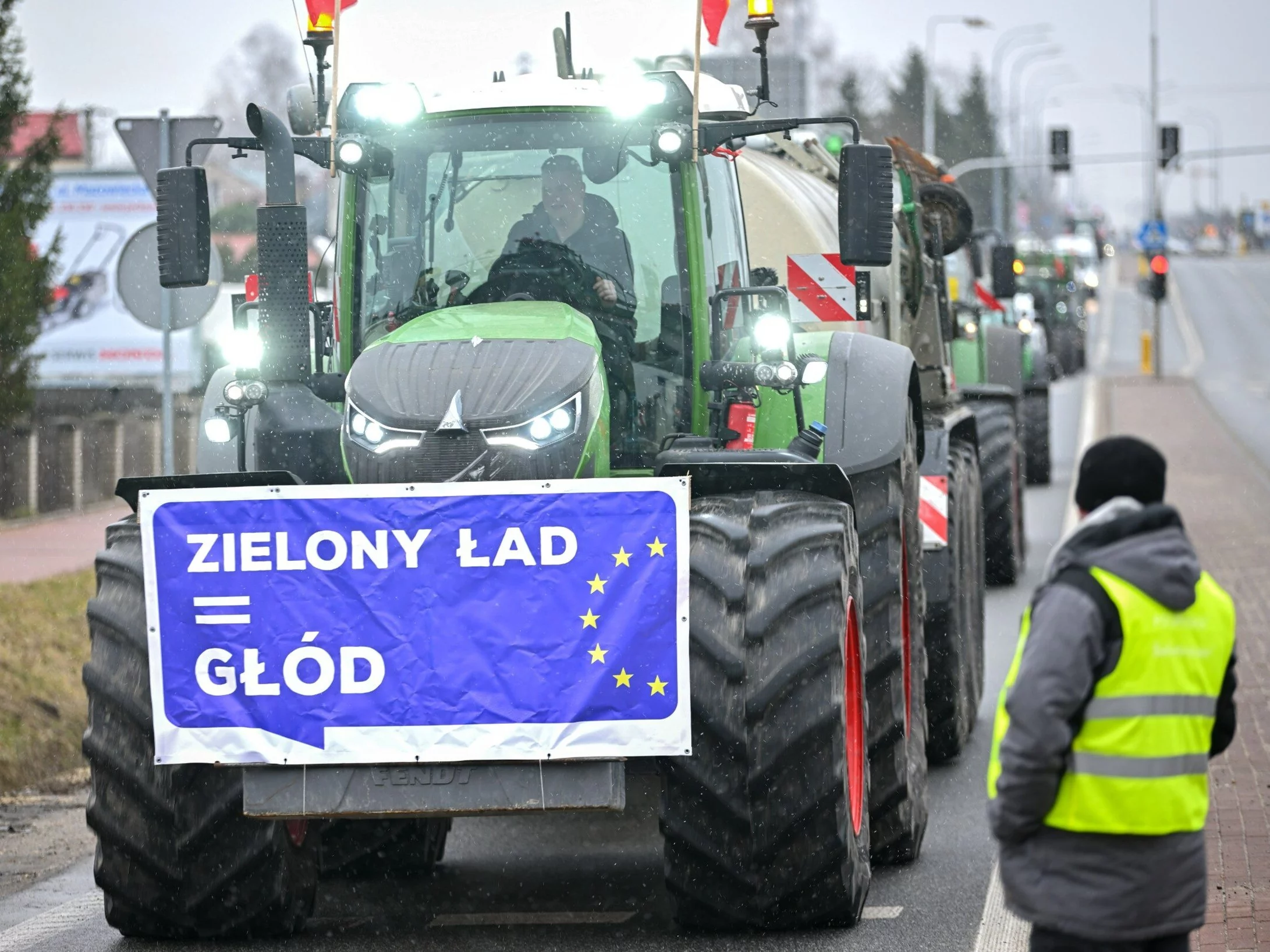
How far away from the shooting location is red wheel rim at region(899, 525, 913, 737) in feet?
26.5

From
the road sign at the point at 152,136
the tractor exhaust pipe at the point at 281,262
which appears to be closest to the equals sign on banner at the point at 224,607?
the tractor exhaust pipe at the point at 281,262

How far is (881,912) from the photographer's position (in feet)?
23.8

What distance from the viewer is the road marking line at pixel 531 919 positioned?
7.22 m

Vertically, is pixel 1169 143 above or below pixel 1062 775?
above

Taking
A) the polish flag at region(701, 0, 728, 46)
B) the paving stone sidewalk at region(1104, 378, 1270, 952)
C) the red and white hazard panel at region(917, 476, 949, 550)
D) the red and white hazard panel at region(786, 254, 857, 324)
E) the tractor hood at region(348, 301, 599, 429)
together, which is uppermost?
the polish flag at region(701, 0, 728, 46)

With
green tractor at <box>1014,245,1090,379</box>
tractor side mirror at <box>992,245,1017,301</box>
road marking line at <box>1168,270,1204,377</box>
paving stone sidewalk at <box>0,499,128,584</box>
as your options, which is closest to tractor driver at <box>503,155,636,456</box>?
paving stone sidewalk at <box>0,499,128,584</box>

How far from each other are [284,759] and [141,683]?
0.56 m

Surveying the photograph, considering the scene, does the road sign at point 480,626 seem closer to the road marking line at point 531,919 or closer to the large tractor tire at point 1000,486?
the road marking line at point 531,919

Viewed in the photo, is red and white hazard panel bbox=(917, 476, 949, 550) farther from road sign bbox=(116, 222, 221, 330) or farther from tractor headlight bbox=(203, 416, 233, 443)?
road sign bbox=(116, 222, 221, 330)

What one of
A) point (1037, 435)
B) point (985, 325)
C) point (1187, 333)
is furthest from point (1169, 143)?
point (985, 325)

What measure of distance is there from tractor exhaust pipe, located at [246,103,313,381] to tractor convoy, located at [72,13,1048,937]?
1cm

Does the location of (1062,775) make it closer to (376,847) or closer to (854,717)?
(854,717)

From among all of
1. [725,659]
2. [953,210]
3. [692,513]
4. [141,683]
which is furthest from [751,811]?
[953,210]

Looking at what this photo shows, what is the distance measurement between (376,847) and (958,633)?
3.65 metres
